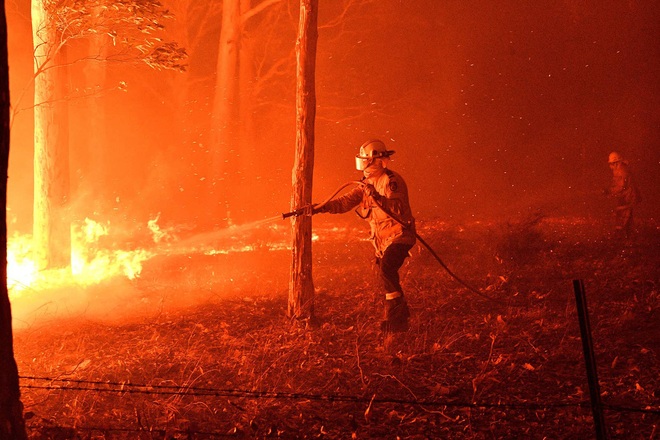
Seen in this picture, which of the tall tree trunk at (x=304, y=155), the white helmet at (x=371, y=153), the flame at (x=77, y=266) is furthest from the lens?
the flame at (x=77, y=266)

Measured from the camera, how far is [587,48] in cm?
2762

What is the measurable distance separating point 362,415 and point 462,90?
22205mm

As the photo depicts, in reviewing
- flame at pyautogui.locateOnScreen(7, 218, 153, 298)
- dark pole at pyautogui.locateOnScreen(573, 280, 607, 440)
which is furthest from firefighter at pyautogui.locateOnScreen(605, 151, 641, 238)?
dark pole at pyautogui.locateOnScreen(573, 280, 607, 440)

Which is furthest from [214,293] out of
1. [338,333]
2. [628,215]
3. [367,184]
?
[628,215]

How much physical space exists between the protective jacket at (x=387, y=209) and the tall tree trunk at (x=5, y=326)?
14.4 ft

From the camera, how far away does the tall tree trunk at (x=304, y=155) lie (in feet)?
26.2

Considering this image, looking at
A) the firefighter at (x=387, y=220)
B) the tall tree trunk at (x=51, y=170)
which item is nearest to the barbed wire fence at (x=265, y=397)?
the firefighter at (x=387, y=220)

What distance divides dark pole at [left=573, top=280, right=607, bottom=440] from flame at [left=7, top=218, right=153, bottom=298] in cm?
897

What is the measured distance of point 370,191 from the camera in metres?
7.49

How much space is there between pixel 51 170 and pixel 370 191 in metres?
7.17

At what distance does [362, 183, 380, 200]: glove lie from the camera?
7.47 metres

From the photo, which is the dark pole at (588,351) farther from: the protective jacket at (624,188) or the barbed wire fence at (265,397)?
the protective jacket at (624,188)

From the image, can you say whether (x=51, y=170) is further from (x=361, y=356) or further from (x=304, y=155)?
(x=361, y=356)

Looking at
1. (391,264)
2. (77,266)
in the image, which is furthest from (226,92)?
(391,264)
